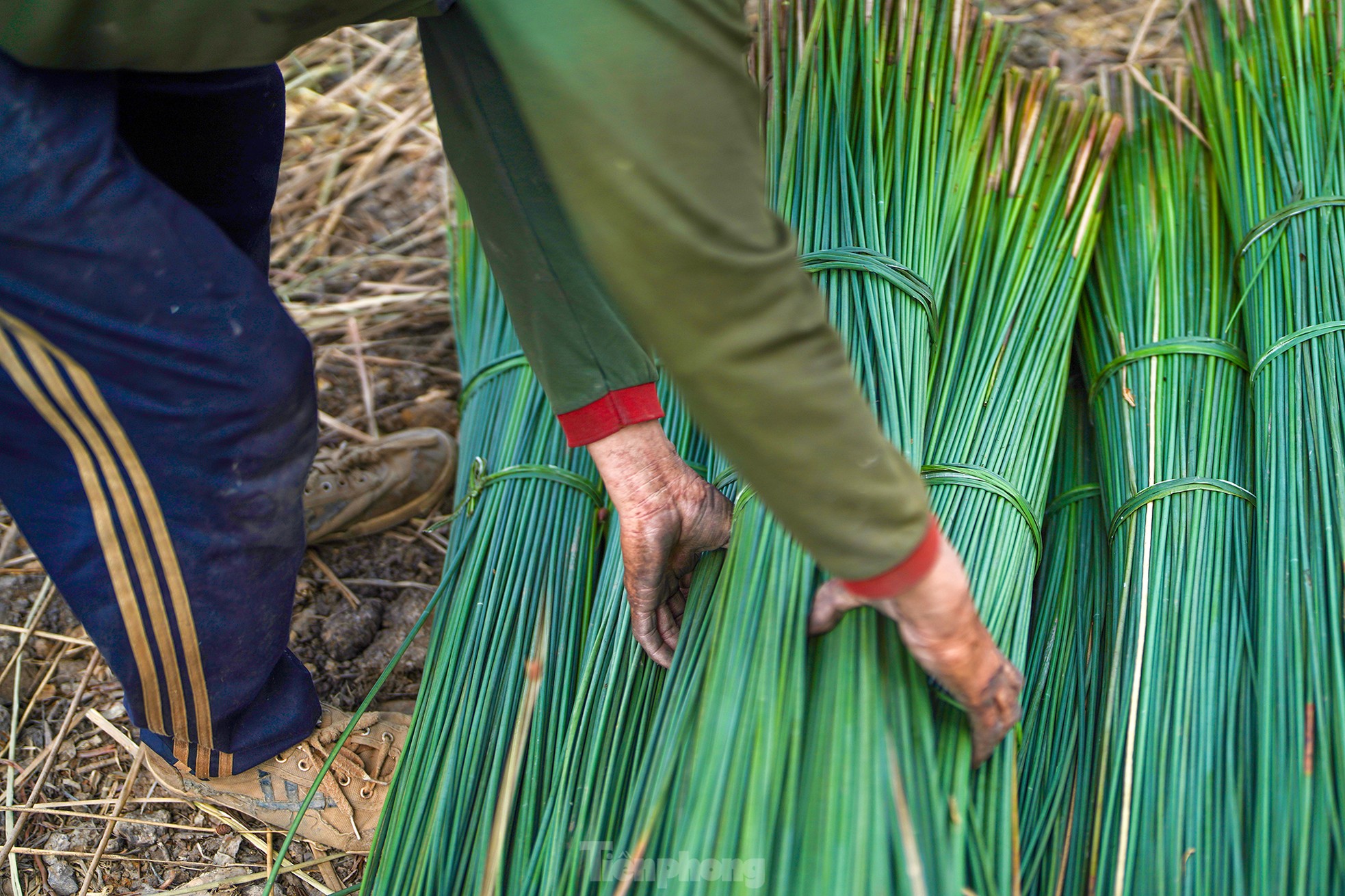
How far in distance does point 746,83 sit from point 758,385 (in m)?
0.27

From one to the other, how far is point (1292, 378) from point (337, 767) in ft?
5.05

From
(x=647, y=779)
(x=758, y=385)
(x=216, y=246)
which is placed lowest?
(x=647, y=779)

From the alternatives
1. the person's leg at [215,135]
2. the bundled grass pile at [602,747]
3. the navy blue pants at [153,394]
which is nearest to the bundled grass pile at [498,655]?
the bundled grass pile at [602,747]

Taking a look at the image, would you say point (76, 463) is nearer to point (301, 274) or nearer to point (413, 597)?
point (413, 597)

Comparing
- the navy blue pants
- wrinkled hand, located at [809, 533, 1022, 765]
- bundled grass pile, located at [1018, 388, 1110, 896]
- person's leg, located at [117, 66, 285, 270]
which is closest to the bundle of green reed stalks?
wrinkled hand, located at [809, 533, 1022, 765]

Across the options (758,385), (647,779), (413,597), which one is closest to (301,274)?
(413,597)

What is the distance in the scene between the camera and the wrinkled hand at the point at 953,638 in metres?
1.02

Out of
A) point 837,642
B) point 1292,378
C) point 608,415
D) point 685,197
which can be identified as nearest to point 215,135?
point 608,415

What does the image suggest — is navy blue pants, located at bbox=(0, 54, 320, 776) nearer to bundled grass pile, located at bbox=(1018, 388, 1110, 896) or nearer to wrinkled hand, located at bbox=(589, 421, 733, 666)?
wrinkled hand, located at bbox=(589, 421, 733, 666)

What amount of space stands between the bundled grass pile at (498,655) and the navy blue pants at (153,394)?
10.3 inches

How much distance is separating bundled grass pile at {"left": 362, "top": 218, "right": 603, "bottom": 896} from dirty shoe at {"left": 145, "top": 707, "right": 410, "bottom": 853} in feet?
0.50

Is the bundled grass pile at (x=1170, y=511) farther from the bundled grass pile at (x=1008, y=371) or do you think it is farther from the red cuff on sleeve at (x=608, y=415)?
the red cuff on sleeve at (x=608, y=415)

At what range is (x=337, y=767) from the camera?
1.57 meters

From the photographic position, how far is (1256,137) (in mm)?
1833
